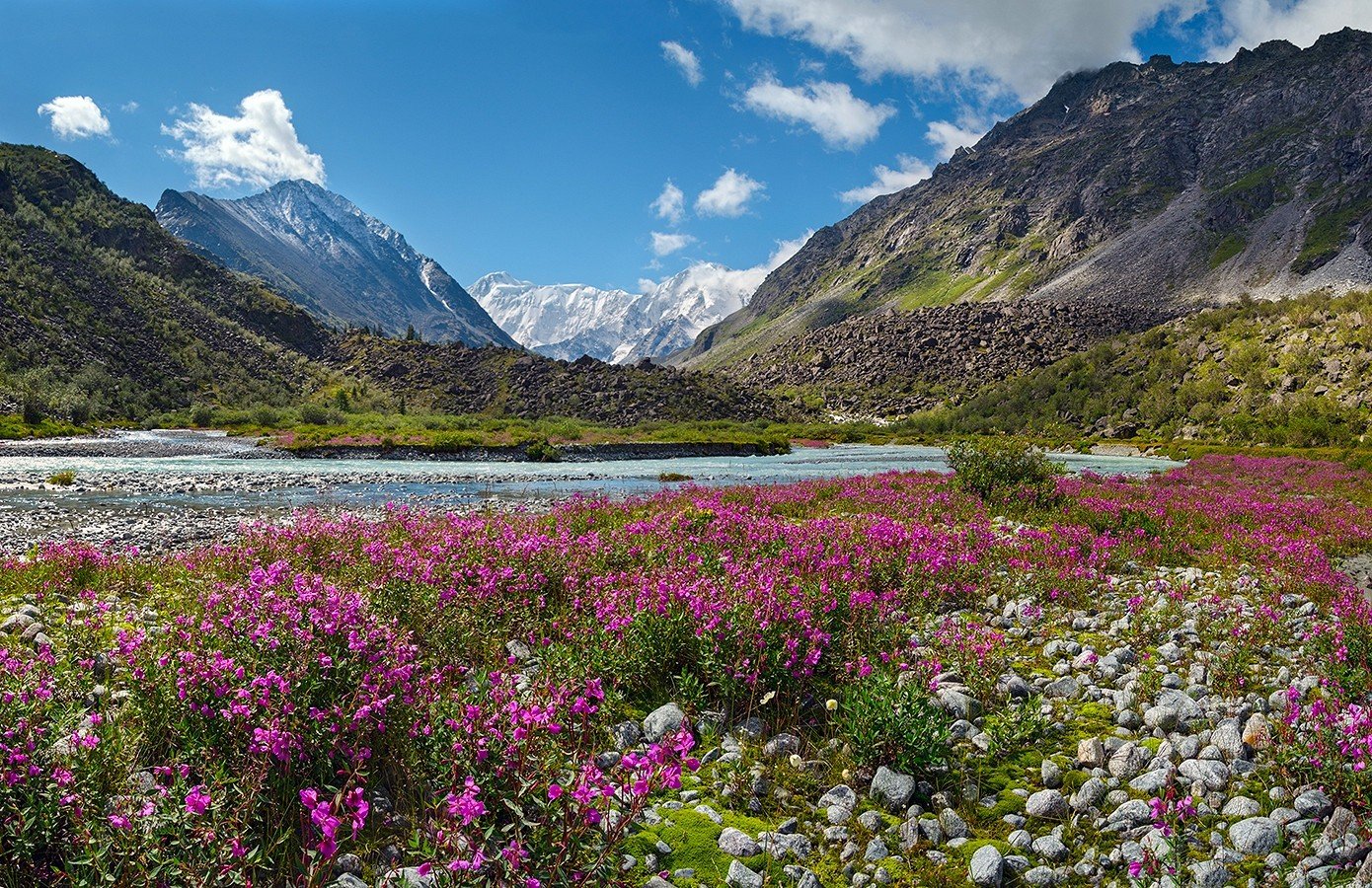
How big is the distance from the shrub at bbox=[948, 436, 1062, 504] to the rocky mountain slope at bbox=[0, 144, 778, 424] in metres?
92.3

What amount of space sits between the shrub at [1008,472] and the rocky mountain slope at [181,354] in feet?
303

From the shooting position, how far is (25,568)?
427 inches

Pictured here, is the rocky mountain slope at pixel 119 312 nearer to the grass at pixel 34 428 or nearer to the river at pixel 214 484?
the grass at pixel 34 428

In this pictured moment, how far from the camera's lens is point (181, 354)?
121125 millimetres

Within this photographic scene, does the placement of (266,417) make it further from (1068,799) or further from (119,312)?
(1068,799)

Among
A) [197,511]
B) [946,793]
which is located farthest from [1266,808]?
[197,511]

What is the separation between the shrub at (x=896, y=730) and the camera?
17.4 ft

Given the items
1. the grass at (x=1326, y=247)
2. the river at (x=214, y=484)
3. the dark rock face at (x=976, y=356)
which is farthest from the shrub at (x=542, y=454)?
the grass at (x=1326, y=247)

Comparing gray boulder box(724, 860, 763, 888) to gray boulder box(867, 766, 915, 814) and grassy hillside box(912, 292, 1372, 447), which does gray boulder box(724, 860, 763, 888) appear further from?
grassy hillside box(912, 292, 1372, 447)

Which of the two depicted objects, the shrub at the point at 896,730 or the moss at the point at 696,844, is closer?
the moss at the point at 696,844

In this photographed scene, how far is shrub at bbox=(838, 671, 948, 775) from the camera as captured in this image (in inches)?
209

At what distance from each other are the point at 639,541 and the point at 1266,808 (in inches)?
340

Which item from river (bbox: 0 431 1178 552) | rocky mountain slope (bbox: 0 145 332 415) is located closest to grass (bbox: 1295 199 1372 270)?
river (bbox: 0 431 1178 552)

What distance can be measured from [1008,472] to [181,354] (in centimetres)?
14393
